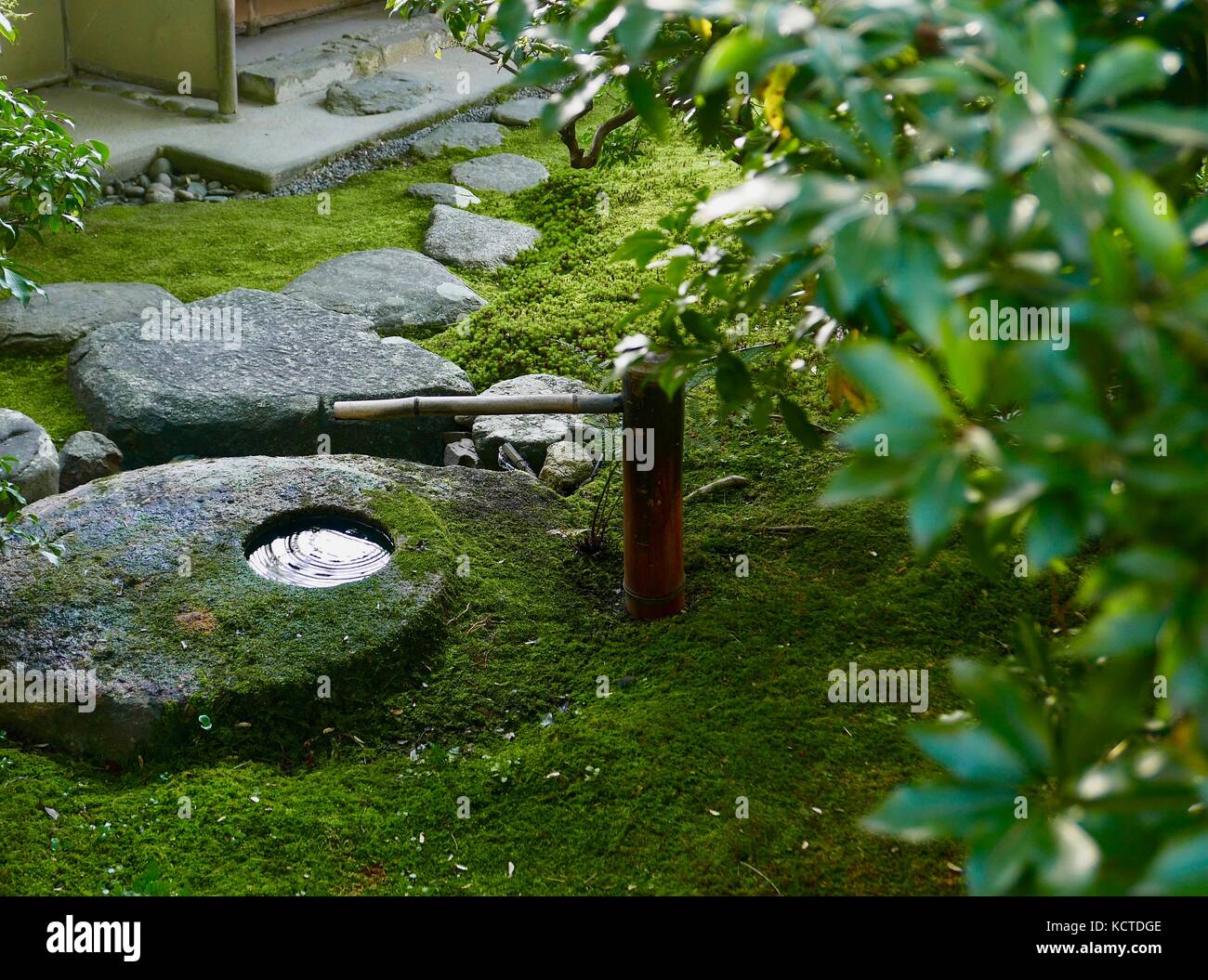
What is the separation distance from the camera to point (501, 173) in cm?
883

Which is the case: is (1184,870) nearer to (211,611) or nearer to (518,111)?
(211,611)

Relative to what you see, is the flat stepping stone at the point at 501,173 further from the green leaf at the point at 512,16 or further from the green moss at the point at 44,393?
the green leaf at the point at 512,16

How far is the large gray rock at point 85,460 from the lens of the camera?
4.95m

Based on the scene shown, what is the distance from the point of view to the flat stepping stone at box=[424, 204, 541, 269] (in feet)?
23.9

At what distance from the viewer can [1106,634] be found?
0.97m

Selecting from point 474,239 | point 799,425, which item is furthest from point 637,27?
point 474,239

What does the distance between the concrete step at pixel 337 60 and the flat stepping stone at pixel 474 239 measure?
2.91 meters

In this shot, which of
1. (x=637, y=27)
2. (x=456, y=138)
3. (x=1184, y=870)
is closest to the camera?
(x=1184, y=870)

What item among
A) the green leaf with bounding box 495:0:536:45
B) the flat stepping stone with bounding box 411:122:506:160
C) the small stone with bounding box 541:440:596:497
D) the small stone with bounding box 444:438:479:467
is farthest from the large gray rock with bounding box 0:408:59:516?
the flat stepping stone with bounding box 411:122:506:160

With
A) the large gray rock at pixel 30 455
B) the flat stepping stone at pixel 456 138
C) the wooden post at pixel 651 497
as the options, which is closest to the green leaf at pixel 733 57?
the wooden post at pixel 651 497

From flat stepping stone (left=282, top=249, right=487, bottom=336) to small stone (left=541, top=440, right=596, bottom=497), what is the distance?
1710mm

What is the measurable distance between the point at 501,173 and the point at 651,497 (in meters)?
5.80
